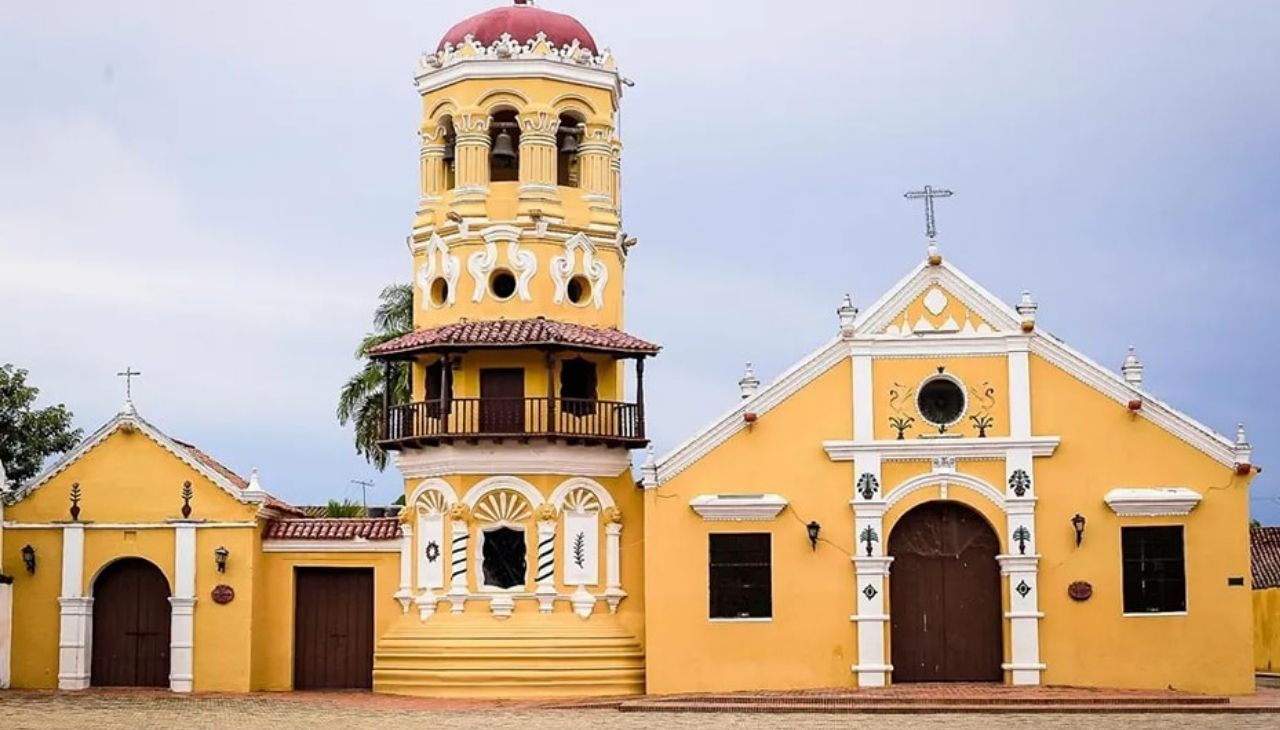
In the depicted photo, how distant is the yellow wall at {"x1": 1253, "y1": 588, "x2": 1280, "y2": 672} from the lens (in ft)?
135

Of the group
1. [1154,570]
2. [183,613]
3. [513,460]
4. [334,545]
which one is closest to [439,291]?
[513,460]

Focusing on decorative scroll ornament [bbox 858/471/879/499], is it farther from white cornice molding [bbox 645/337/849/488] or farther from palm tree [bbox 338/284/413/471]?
palm tree [bbox 338/284/413/471]

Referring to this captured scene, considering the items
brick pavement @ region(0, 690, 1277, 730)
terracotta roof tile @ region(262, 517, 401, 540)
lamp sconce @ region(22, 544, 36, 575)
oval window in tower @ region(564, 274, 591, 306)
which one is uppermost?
oval window in tower @ region(564, 274, 591, 306)

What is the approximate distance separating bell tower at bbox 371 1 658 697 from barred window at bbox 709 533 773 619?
1.73m

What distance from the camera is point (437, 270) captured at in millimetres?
33531

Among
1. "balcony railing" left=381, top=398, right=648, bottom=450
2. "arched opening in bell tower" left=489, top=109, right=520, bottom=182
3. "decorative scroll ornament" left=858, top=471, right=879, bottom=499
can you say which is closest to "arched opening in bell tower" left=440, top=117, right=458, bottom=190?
"arched opening in bell tower" left=489, top=109, right=520, bottom=182

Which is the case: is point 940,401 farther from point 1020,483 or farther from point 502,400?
point 502,400

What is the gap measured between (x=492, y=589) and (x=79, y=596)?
7.24 m

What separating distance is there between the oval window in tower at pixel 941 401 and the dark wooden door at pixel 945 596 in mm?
1408

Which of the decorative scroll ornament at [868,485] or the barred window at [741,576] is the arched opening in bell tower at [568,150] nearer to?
the barred window at [741,576]

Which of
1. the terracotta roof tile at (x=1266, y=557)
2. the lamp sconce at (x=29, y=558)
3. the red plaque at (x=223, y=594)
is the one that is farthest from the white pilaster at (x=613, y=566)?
the terracotta roof tile at (x=1266, y=557)

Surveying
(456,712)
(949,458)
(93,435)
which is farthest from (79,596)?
(949,458)

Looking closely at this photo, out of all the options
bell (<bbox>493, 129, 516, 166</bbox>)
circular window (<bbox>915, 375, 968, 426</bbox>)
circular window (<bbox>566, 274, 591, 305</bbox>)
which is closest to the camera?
circular window (<bbox>915, 375, 968, 426</bbox>)

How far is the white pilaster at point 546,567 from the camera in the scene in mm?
31531
